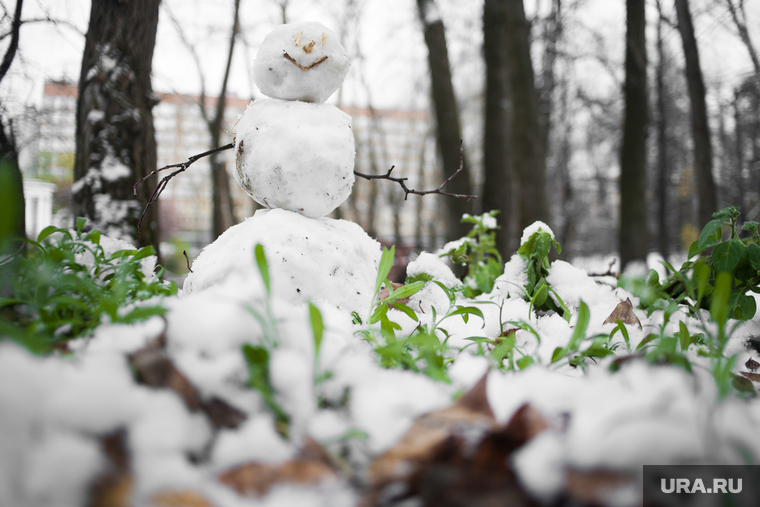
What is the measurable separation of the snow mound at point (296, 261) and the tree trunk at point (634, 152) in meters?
5.09

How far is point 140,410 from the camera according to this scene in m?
0.38

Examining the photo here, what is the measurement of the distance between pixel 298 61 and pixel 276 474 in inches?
43.4

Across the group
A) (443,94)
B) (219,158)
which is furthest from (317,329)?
(219,158)

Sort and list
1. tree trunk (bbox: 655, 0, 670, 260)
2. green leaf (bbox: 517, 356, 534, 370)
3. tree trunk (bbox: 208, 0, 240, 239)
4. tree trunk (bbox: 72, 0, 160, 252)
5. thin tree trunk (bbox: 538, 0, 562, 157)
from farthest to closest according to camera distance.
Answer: tree trunk (bbox: 655, 0, 670, 260), thin tree trunk (bbox: 538, 0, 562, 157), tree trunk (bbox: 208, 0, 240, 239), tree trunk (bbox: 72, 0, 160, 252), green leaf (bbox: 517, 356, 534, 370)

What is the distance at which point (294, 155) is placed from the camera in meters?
1.14

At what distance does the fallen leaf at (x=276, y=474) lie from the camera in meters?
0.37

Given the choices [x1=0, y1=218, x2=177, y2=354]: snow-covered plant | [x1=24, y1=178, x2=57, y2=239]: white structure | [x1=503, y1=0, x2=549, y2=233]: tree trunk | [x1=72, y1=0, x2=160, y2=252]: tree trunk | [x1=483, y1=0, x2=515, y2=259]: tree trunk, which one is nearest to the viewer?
[x1=0, y1=218, x2=177, y2=354]: snow-covered plant

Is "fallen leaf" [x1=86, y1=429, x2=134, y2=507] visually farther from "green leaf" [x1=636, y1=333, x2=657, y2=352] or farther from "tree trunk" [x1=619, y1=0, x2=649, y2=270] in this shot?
"tree trunk" [x1=619, y1=0, x2=649, y2=270]

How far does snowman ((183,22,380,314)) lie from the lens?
41.1 inches

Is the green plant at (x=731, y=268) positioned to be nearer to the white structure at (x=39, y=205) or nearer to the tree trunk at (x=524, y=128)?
the white structure at (x=39, y=205)

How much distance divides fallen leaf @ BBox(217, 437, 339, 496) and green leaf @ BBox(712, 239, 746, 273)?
1.01 meters

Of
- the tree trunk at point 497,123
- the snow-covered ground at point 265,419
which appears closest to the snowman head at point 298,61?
the snow-covered ground at point 265,419

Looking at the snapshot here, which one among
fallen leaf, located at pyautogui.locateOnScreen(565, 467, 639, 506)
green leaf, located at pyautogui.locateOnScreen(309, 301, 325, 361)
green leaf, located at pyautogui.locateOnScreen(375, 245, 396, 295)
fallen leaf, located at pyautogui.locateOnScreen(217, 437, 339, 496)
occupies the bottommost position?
fallen leaf, located at pyautogui.locateOnScreen(217, 437, 339, 496)

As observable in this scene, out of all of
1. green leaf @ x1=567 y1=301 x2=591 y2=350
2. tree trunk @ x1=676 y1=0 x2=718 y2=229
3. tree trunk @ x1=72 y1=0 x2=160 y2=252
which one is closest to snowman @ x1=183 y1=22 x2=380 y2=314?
green leaf @ x1=567 y1=301 x2=591 y2=350
